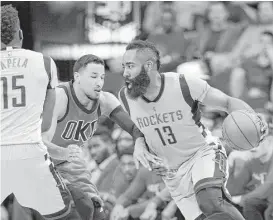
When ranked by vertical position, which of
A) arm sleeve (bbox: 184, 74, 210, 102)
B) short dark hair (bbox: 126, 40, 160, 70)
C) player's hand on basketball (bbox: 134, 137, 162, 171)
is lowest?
player's hand on basketball (bbox: 134, 137, 162, 171)

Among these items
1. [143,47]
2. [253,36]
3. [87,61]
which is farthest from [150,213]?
[253,36]

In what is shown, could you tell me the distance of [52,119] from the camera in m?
5.06

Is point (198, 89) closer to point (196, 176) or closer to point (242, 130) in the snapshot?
point (242, 130)

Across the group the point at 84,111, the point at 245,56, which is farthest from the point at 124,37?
the point at 84,111

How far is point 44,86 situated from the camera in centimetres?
460

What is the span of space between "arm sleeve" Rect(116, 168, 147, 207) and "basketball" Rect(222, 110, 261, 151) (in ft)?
7.00

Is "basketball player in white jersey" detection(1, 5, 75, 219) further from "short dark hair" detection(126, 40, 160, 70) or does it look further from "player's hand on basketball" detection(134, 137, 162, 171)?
"short dark hair" detection(126, 40, 160, 70)

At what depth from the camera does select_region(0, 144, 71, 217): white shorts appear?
4.34 meters

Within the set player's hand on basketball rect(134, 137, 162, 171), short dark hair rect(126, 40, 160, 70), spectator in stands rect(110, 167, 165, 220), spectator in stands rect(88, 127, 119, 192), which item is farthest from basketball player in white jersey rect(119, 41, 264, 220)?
spectator in stands rect(88, 127, 119, 192)

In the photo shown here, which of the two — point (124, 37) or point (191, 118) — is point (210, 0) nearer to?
point (124, 37)

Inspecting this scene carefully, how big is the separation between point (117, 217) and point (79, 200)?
5.47ft

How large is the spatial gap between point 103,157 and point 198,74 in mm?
1993

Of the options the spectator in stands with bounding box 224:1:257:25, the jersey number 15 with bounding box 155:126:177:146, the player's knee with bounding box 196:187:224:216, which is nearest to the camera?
the player's knee with bounding box 196:187:224:216

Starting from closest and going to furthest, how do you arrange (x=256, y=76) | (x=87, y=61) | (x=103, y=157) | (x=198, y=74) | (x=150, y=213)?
(x=87, y=61)
(x=150, y=213)
(x=103, y=157)
(x=256, y=76)
(x=198, y=74)
